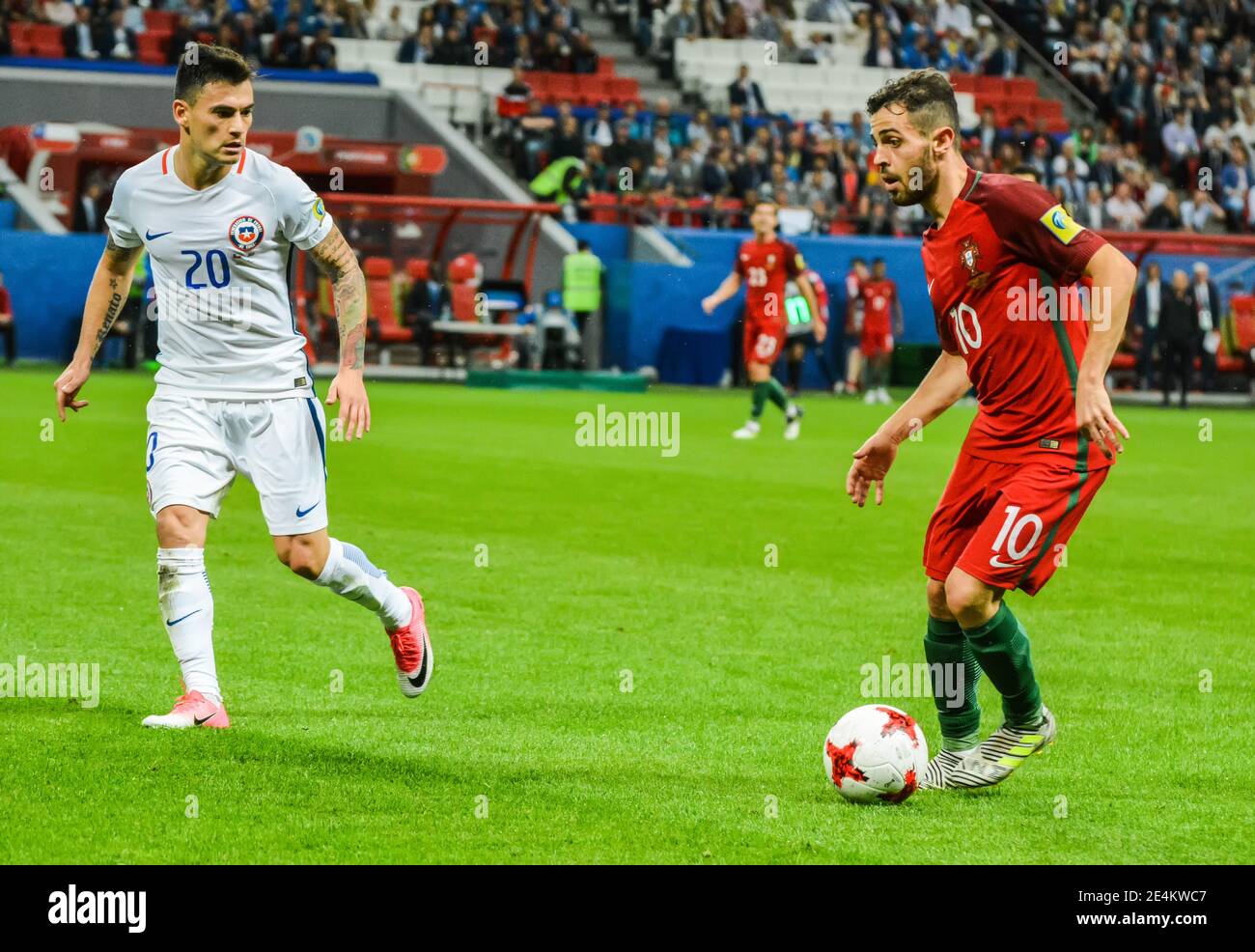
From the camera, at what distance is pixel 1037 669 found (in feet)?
28.1

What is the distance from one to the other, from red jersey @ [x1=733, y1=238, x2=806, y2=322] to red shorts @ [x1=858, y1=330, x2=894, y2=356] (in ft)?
28.6

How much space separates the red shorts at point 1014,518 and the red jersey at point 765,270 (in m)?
15.4

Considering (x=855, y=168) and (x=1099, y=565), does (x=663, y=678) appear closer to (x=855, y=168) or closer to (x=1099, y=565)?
(x=1099, y=565)

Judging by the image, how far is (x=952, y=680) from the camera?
6293 millimetres

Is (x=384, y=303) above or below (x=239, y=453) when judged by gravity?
below

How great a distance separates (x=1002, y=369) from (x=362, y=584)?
242cm

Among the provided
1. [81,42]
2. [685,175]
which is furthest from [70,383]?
[81,42]

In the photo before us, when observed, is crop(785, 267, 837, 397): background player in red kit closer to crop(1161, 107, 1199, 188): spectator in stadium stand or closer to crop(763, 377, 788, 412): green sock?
crop(763, 377, 788, 412): green sock

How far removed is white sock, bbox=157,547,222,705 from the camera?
21.9 feet

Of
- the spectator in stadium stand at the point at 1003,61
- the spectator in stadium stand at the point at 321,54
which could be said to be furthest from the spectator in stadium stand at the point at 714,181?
the spectator in stadium stand at the point at 1003,61

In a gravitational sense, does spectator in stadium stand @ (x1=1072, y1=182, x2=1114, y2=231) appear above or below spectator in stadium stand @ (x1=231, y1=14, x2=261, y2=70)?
below

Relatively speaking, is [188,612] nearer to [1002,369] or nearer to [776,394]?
[1002,369]

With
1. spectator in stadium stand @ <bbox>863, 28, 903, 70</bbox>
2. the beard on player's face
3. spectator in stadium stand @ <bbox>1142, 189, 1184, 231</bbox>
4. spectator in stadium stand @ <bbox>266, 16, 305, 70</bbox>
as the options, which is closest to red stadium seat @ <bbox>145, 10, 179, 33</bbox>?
spectator in stadium stand @ <bbox>266, 16, 305, 70</bbox>

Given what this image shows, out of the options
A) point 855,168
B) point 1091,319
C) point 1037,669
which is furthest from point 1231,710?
point 855,168
